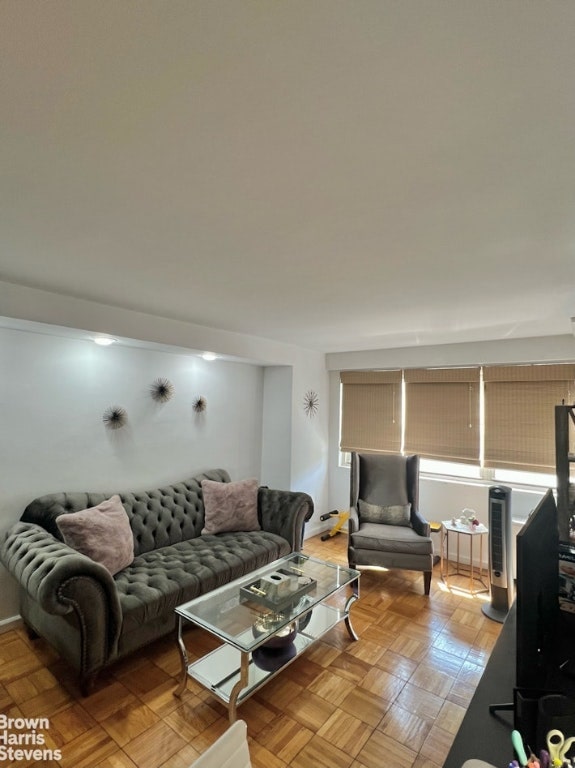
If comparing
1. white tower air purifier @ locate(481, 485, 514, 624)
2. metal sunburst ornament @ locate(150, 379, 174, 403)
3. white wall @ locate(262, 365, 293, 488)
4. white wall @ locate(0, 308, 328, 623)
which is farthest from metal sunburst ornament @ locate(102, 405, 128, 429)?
white tower air purifier @ locate(481, 485, 514, 624)

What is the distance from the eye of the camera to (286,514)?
342 centimetres

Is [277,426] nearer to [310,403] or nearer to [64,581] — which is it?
[310,403]

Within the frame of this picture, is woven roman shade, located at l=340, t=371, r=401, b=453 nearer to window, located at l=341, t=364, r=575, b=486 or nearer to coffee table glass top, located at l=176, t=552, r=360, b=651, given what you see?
window, located at l=341, t=364, r=575, b=486

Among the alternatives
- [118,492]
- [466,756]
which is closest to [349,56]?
[466,756]

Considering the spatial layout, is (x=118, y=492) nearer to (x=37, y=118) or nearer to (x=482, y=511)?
(x=37, y=118)

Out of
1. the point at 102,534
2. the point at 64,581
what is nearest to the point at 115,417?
the point at 102,534

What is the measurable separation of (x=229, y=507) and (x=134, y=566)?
0.97 meters

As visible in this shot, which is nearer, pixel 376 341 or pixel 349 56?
pixel 349 56

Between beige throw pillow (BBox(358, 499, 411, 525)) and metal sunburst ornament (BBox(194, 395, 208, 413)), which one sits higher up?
metal sunburst ornament (BBox(194, 395, 208, 413))

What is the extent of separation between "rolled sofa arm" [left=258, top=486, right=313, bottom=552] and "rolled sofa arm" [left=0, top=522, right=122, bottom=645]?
1596 millimetres

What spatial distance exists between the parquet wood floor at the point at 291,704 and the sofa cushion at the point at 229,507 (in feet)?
3.02

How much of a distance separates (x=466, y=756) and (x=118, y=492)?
2.88m

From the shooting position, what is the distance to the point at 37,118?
0.91 meters

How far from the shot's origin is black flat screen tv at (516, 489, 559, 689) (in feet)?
3.09
